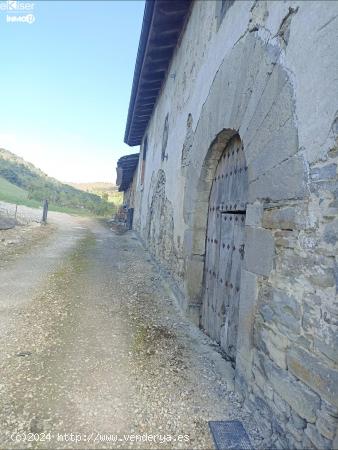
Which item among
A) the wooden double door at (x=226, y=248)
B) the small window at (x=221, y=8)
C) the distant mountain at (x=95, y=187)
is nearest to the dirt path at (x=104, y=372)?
the wooden double door at (x=226, y=248)

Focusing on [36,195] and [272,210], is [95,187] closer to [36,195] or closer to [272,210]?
[36,195]

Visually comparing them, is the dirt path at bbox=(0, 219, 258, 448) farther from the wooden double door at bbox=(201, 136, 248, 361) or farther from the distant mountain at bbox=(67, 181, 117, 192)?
the distant mountain at bbox=(67, 181, 117, 192)

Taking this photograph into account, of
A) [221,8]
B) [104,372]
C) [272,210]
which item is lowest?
[104,372]

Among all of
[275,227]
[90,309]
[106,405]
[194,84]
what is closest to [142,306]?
[90,309]

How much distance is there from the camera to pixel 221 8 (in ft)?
11.4

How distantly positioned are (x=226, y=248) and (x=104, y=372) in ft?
5.57

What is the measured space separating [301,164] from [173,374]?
2.06m

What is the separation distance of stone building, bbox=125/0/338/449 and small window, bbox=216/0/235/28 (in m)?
0.02

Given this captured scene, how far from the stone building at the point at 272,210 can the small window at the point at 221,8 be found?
2cm

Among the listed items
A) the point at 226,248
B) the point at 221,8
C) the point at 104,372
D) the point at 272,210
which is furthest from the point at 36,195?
the point at 272,210

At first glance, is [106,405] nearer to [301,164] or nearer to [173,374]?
[173,374]

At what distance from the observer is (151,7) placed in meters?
4.99

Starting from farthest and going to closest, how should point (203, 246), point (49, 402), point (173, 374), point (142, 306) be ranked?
point (142, 306)
point (203, 246)
point (173, 374)
point (49, 402)

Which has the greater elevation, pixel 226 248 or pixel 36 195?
pixel 36 195
